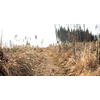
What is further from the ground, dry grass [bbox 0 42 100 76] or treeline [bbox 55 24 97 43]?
treeline [bbox 55 24 97 43]

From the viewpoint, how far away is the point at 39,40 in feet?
7.00

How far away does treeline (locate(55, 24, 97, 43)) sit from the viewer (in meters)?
1.91

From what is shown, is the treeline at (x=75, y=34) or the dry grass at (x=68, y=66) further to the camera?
the treeline at (x=75, y=34)

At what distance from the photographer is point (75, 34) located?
203 cm

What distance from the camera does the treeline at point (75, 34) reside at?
1.91 meters

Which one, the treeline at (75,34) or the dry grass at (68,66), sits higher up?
the treeline at (75,34)

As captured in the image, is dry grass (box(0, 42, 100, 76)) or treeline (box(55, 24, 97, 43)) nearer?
dry grass (box(0, 42, 100, 76))
